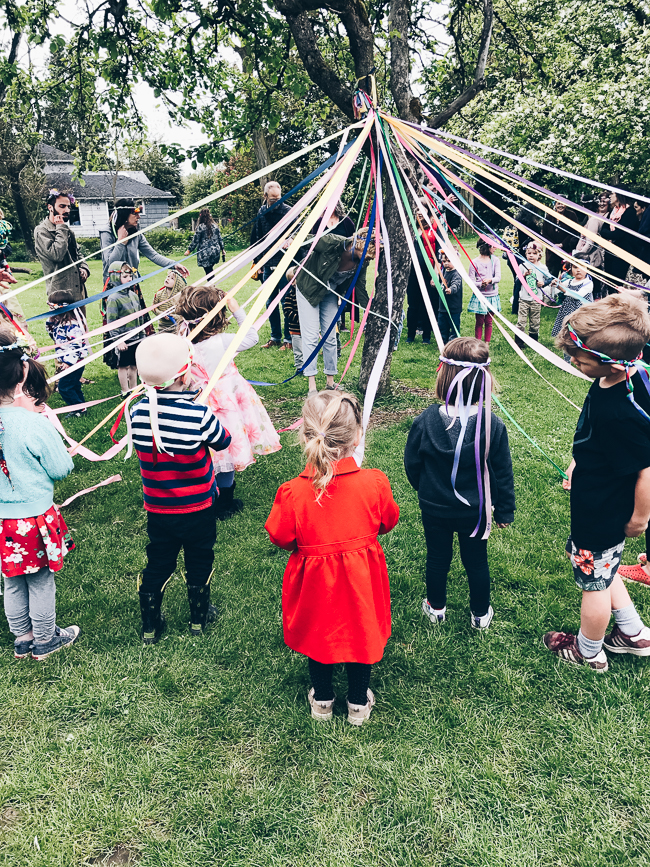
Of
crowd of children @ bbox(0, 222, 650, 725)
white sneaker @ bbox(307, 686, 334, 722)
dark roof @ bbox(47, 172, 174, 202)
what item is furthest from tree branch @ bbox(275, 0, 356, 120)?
dark roof @ bbox(47, 172, 174, 202)

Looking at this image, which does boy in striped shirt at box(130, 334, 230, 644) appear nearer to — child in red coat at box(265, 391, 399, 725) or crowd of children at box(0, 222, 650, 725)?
crowd of children at box(0, 222, 650, 725)

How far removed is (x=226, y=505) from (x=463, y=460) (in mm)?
1987

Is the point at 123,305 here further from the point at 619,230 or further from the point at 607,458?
the point at 619,230

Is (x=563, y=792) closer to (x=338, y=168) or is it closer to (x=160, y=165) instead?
(x=338, y=168)

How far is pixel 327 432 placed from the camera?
6.49 feet

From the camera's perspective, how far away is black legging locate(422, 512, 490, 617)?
2514mm

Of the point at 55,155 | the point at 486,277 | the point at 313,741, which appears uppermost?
the point at 55,155

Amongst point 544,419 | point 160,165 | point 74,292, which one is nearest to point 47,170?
point 160,165

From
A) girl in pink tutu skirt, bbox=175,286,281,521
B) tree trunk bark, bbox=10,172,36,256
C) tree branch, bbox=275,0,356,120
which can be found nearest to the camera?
girl in pink tutu skirt, bbox=175,286,281,521

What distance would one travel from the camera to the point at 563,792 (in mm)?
1939

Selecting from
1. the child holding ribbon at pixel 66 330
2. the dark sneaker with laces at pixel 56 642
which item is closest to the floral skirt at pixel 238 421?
the dark sneaker with laces at pixel 56 642

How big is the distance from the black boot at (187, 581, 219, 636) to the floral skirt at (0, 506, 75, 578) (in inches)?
24.5

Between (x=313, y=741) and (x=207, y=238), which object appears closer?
(x=313, y=741)

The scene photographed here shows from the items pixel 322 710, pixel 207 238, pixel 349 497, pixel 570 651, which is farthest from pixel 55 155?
pixel 570 651
